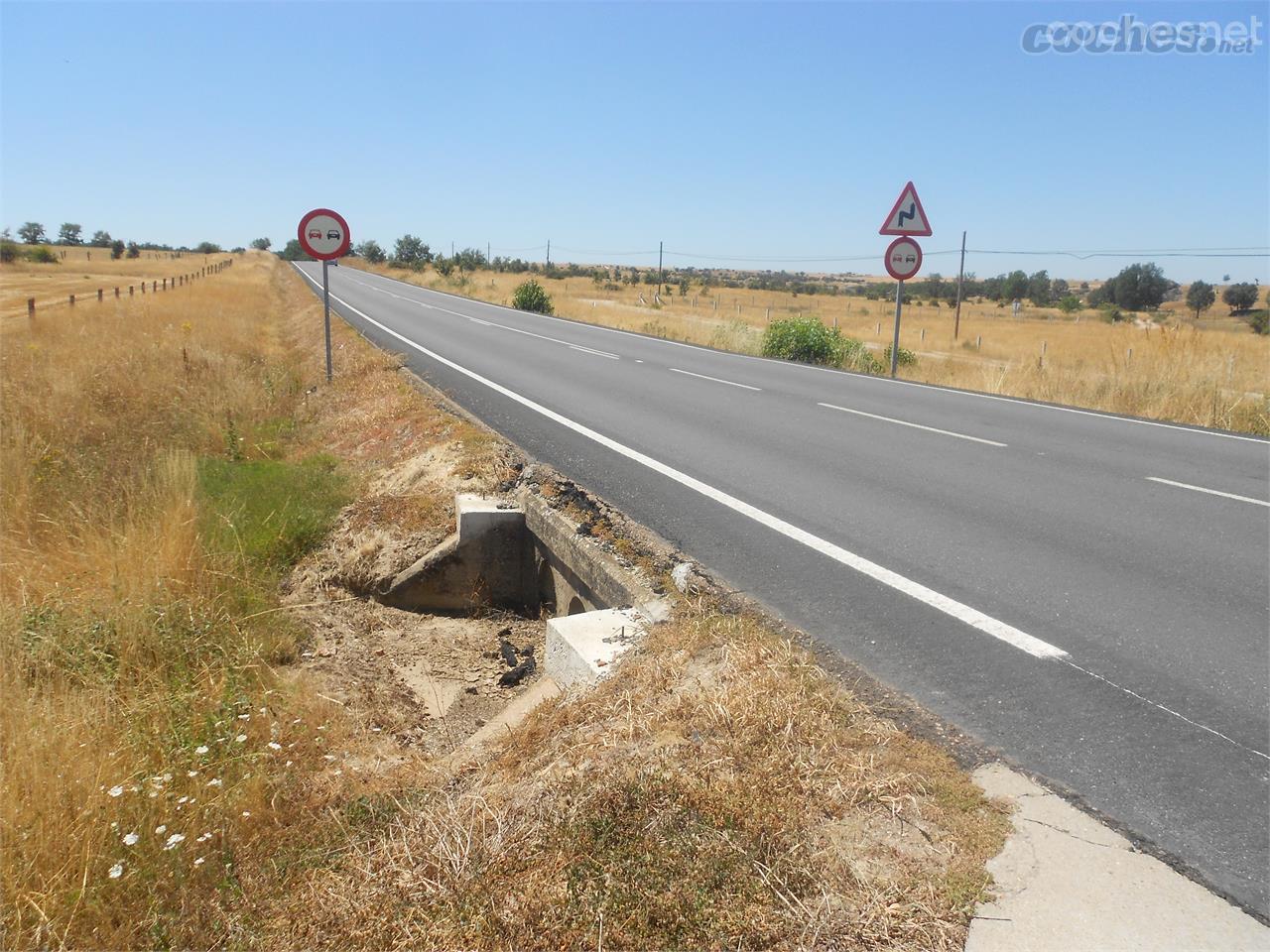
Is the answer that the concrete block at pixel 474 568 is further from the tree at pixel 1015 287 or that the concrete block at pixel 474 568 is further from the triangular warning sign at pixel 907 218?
the tree at pixel 1015 287

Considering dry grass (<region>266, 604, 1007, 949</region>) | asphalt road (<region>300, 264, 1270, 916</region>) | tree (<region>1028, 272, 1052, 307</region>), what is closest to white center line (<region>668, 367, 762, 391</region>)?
asphalt road (<region>300, 264, 1270, 916</region>)

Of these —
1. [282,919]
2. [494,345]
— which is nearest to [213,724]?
[282,919]

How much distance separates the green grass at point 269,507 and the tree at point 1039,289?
302 feet

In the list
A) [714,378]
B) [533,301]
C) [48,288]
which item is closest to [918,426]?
[714,378]

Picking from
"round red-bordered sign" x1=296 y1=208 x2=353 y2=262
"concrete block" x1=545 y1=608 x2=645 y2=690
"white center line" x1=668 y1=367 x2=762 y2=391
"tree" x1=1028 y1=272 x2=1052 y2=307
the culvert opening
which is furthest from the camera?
"tree" x1=1028 y1=272 x2=1052 y2=307

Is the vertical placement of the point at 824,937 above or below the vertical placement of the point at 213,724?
above

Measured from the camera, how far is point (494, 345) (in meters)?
18.9

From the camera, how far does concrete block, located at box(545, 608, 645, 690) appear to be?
3.79 metres

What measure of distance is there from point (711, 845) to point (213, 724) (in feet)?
7.26

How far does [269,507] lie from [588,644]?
4.07m

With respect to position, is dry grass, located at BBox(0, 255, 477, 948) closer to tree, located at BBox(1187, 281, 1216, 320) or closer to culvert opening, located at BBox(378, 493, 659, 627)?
culvert opening, located at BBox(378, 493, 659, 627)

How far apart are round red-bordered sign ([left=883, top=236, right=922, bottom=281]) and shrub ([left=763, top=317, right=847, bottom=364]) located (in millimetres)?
3453

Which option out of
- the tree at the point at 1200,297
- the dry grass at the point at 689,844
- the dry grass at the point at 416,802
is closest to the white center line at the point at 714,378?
the dry grass at the point at 416,802

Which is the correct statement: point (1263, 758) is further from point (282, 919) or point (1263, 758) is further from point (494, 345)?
point (494, 345)
